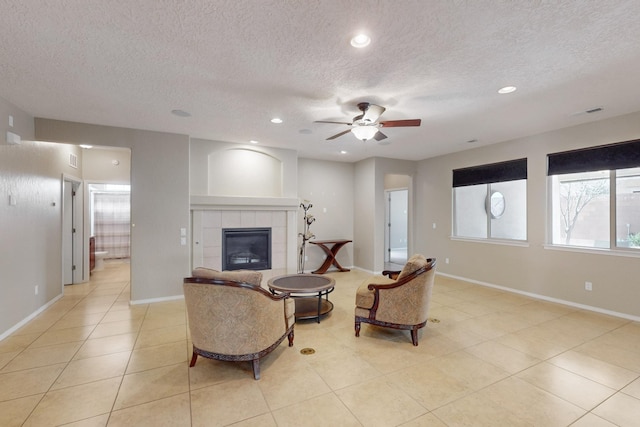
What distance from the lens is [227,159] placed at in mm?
5500

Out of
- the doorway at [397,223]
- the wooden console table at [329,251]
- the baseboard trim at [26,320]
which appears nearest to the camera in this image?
the baseboard trim at [26,320]

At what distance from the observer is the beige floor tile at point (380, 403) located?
1991 millimetres

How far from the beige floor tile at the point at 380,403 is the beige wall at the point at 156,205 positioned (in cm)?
361

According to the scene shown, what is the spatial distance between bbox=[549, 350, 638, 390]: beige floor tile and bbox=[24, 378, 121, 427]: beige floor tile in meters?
3.90

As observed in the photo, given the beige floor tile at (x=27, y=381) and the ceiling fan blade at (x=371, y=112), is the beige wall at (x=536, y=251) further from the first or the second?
the beige floor tile at (x=27, y=381)

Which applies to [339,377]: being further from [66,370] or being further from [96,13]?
[96,13]

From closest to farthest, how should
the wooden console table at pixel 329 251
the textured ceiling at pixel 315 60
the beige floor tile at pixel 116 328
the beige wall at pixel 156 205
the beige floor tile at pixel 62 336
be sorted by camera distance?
the textured ceiling at pixel 315 60 < the beige floor tile at pixel 62 336 < the beige floor tile at pixel 116 328 < the beige wall at pixel 156 205 < the wooden console table at pixel 329 251

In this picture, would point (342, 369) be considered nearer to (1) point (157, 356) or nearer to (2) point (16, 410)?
(1) point (157, 356)

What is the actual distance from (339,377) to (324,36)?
2.79 m

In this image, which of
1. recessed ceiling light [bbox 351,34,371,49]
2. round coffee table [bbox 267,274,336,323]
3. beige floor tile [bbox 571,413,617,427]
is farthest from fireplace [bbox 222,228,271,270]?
beige floor tile [bbox 571,413,617,427]

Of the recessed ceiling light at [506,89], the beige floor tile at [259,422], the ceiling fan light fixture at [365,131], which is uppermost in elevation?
the recessed ceiling light at [506,89]

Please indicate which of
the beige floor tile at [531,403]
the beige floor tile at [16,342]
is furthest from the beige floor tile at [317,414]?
the beige floor tile at [16,342]

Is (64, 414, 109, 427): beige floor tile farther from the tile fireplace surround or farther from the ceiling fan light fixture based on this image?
the ceiling fan light fixture

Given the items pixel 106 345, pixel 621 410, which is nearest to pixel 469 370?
pixel 621 410
